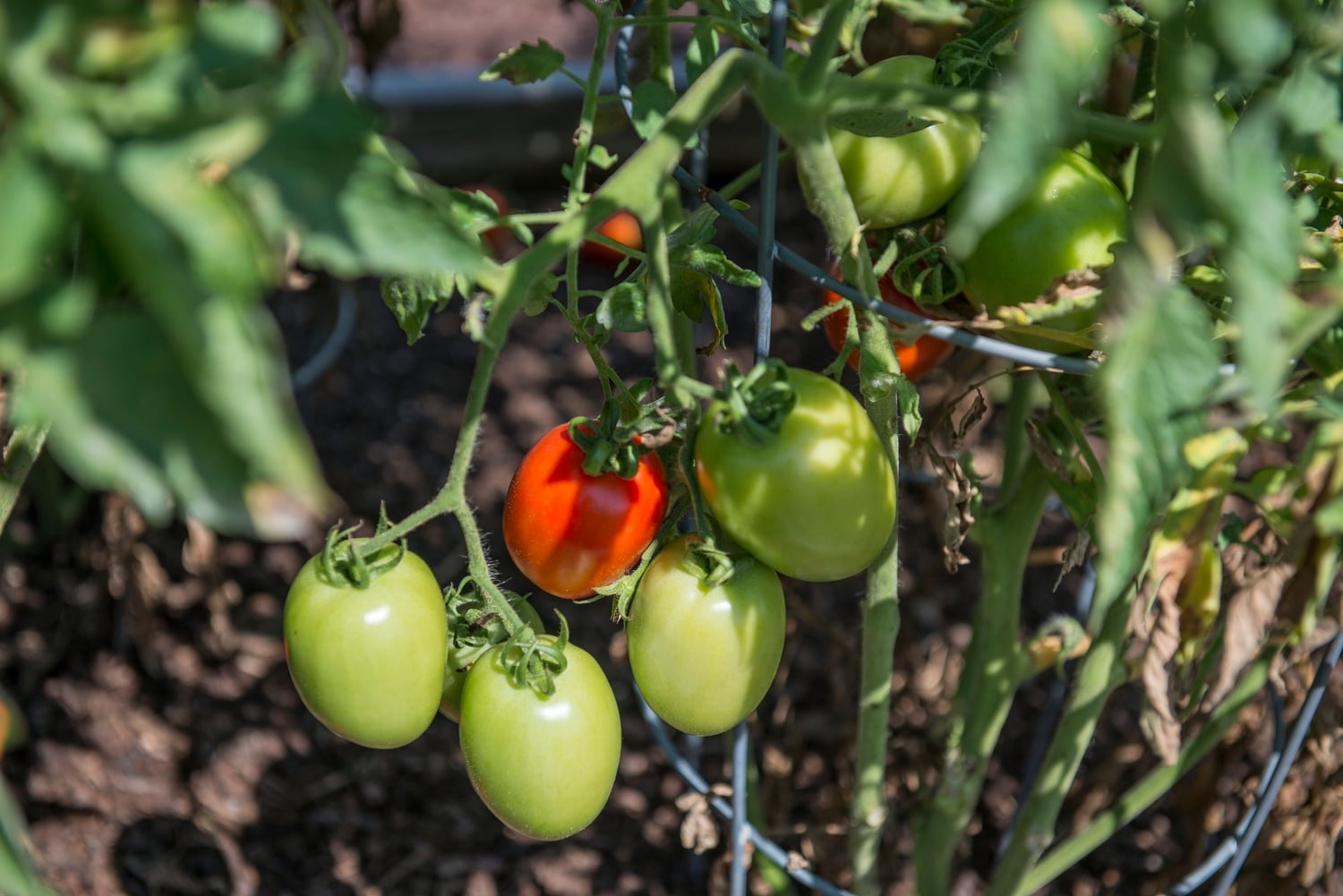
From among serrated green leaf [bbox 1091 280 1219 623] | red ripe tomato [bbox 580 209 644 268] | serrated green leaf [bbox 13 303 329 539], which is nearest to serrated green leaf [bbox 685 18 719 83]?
serrated green leaf [bbox 1091 280 1219 623]

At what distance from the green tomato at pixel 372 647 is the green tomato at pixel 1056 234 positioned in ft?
1.30

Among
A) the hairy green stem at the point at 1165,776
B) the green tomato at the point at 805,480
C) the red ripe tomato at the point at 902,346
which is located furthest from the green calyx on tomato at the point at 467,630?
the hairy green stem at the point at 1165,776

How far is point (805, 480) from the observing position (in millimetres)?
664

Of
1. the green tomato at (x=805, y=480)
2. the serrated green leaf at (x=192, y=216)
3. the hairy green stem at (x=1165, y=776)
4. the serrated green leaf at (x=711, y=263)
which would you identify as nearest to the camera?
the serrated green leaf at (x=192, y=216)

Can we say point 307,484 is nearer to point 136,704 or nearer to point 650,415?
point 650,415

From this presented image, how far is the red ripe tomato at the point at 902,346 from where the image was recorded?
2.87 ft

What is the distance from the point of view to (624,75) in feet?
3.16

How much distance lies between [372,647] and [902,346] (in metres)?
0.42

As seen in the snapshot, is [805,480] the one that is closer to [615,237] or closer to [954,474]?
[954,474]

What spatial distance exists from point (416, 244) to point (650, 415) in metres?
0.30

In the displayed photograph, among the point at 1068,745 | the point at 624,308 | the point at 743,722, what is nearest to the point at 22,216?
the point at 624,308

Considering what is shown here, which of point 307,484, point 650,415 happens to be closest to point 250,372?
point 307,484

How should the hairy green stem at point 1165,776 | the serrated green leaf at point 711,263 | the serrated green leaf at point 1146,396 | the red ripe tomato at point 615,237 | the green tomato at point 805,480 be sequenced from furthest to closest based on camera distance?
the red ripe tomato at point 615,237
the hairy green stem at point 1165,776
the serrated green leaf at point 711,263
the green tomato at point 805,480
the serrated green leaf at point 1146,396

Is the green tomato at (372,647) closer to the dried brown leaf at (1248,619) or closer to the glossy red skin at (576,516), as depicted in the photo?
the glossy red skin at (576,516)
